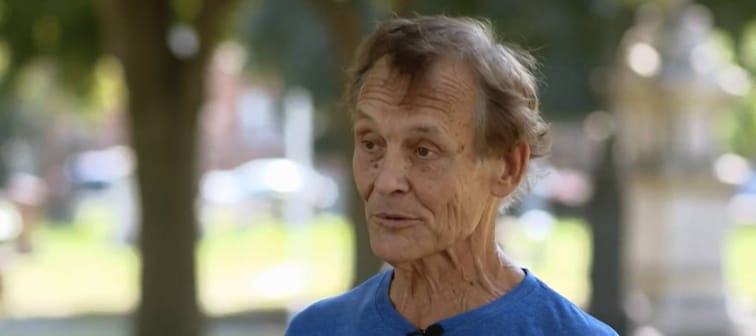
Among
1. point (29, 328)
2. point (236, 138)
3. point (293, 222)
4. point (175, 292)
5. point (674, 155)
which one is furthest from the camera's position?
point (236, 138)

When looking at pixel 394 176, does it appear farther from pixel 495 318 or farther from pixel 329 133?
pixel 329 133

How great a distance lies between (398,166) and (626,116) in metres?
14.1

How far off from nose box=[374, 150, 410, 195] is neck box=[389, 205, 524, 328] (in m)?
0.16

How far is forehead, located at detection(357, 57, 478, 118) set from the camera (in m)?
2.66

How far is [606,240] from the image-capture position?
1638cm

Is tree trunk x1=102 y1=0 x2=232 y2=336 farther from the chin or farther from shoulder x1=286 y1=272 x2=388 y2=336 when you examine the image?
the chin

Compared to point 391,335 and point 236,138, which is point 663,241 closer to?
point 391,335

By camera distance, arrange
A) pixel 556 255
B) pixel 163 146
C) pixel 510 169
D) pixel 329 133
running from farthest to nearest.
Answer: pixel 556 255
pixel 329 133
pixel 163 146
pixel 510 169

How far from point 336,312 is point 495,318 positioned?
31 cm

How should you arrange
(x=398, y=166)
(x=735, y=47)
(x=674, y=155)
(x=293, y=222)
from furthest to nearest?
(x=293, y=222) → (x=674, y=155) → (x=735, y=47) → (x=398, y=166)

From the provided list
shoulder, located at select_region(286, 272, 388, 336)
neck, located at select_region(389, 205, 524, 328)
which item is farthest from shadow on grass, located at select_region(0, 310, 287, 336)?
neck, located at select_region(389, 205, 524, 328)

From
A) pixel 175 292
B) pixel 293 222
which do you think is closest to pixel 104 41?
pixel 175 292

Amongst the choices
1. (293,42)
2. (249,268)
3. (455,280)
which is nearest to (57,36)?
(293,42)

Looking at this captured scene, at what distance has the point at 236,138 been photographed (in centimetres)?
6031
